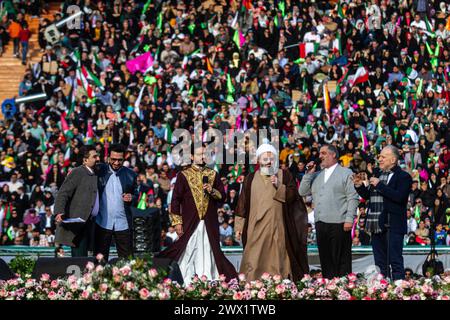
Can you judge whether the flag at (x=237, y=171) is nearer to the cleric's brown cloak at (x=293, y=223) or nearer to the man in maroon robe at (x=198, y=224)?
the man in maroon robe at (x=198, y=224)

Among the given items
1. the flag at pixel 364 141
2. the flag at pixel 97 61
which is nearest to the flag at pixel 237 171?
the flag at pixel 364 141

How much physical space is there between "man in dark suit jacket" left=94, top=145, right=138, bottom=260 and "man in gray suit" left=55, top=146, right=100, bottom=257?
6.0 inches

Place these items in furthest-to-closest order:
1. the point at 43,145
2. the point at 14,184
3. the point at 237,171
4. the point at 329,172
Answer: the point at 43,145
the point at 14,184
the point at 237,171
the point at 329,172

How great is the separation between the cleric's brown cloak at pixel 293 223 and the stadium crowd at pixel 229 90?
7572 millimetres

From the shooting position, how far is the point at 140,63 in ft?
104

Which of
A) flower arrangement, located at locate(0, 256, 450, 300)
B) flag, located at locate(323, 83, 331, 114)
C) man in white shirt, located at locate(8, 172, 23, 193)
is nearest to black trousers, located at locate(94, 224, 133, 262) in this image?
flower arrangement, located at locate(0, 256, 450, 300)

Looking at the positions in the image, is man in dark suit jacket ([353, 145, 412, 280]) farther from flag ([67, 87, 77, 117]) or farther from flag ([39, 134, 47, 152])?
flag ([67, 87, 77, 117])

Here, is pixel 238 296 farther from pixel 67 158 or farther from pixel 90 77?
pixel 90 77

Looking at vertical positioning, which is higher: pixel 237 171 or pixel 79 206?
pixel 237 171

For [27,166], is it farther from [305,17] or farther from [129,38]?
[305,17]

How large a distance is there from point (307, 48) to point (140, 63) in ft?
13.4

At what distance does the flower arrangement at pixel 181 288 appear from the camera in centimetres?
1200

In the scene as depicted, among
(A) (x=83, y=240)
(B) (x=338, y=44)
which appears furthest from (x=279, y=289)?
(B) (x=338, y=44)
